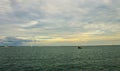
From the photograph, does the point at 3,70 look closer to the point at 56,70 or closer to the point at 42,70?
the point at 42,70

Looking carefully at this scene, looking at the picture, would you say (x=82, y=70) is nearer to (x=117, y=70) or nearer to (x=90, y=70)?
(x=90, y=70)

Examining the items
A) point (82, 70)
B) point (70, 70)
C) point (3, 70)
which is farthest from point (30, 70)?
point (82, 70)

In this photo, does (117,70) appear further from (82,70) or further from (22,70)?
(22,70)

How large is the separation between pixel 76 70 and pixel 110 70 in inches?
496

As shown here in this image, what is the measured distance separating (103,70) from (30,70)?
27612 mm

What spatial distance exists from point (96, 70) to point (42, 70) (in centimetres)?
2029

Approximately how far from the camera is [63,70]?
6003 centimetres

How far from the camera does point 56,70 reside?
198ft

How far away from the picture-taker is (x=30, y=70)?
201ft

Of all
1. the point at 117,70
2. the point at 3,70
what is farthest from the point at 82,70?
the point at 3,70

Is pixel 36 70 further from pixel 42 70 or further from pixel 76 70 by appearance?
pixel 76 70

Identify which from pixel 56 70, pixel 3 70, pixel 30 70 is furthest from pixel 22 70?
pixel 56 70

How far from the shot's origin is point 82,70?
59719 millimetres

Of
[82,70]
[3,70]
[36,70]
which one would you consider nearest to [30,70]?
[36,70]
